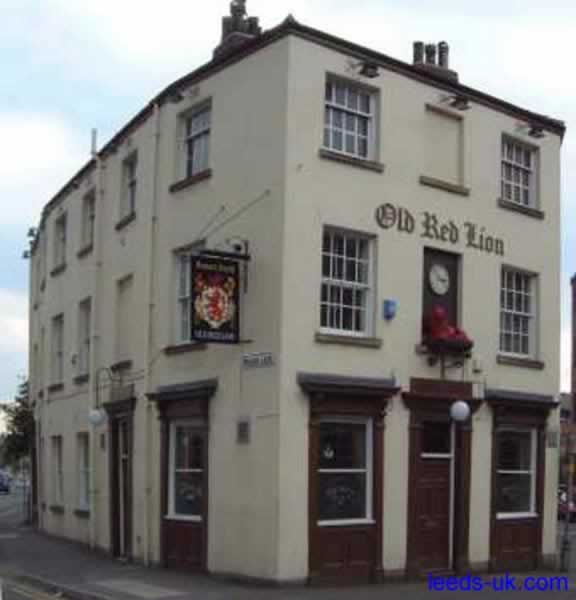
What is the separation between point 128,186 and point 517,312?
26.8 ft

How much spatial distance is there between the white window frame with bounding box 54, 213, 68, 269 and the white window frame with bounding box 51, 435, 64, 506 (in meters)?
4.36

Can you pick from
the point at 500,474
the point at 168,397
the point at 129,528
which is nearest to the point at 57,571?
the point at 129,528

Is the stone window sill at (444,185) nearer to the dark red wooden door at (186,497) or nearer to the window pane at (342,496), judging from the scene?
the window pane at (342,496)

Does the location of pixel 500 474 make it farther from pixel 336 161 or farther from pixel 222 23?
pixel 222 23

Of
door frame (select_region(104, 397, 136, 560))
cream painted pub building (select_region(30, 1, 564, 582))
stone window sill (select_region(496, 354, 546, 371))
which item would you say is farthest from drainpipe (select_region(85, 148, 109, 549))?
stone window sill (select_region(496, 354, 546, 371))

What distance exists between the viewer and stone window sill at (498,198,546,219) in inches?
818

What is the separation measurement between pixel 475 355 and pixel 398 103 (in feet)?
15.1

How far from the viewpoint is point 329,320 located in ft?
58.9

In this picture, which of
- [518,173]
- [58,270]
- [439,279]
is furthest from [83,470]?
[518,173]

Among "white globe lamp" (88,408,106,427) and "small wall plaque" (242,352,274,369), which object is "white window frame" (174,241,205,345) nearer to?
"small wall plaque" (242,352,274,369)

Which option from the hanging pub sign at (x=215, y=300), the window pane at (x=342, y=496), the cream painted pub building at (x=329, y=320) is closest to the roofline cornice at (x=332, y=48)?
the cream painted pub building at (x=329, y=320)

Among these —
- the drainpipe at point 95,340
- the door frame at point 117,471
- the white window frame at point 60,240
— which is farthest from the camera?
the white window frame at point 60,240

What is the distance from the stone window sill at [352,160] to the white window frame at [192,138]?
2544mm

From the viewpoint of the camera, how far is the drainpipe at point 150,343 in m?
20.3
